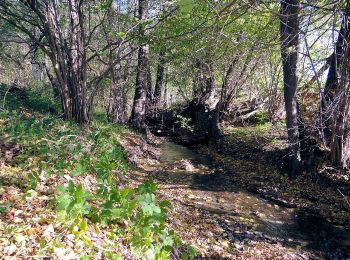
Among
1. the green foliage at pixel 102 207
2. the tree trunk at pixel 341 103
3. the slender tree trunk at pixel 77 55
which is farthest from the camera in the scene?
the slender tree trunk at pixel 77 55

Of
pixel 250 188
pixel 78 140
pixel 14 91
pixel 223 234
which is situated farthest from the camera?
pixel 14 91

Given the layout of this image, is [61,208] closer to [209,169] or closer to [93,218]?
[93,218]

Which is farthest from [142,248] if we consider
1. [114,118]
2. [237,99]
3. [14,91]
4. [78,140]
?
[237,99]

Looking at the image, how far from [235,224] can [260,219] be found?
644mm

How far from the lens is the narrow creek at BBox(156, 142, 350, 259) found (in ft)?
16.3

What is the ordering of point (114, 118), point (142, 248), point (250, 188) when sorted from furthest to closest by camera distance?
point (114, 118) → point (250, 188) → point (142, 248)

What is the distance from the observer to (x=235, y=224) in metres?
5.44

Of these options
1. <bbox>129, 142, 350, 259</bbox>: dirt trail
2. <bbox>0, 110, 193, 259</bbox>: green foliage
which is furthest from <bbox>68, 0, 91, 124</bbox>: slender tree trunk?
<bbox>0, 110, 193, 259</bbox>: green foliage

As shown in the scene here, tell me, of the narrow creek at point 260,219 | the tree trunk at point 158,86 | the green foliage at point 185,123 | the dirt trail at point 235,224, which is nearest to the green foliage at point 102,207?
the dirt trail at point 235,224

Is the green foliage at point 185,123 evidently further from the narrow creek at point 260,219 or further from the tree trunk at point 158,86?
the narrow creek at point 260,219

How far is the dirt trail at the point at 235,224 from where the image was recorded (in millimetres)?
4590

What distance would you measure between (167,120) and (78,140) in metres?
12.6

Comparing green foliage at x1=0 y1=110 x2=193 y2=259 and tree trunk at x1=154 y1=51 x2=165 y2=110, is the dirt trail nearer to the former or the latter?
green foliage at x1=0 y1=110 x2=193 y2=259

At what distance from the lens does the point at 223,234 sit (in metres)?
5.01
